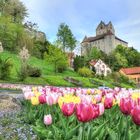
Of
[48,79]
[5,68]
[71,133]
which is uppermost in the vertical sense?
[5,68]

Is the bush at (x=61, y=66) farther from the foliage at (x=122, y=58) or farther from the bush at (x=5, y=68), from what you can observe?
the foliage at (x=122, y=58)

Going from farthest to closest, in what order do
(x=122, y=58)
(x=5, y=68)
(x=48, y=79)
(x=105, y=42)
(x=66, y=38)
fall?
1. (x=105, y=42)
2. (x=122, y=58)
3. (x=66, y=38)
4. (x=48, y=79)
5. (x=5, y=68)

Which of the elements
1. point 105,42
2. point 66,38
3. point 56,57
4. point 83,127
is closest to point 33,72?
point 56,57

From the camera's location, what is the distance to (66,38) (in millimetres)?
107812

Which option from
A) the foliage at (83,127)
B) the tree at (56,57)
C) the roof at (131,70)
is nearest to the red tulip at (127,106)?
the foliage at (83,127)

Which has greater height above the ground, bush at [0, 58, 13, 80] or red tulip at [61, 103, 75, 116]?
bush at [0, 58, 13, 80]

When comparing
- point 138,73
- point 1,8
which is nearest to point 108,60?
point 138,73

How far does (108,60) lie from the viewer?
126 m

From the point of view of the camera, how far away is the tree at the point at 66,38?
10688 cm

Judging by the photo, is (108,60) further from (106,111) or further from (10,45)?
(106,111)

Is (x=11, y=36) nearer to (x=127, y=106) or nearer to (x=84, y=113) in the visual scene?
(x=127, y=106)

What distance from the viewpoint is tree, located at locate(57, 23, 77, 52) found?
106875mm

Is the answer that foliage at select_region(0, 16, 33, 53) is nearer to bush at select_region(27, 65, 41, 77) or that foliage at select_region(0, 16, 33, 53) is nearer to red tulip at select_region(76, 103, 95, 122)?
bush at select_region(27, 65, 41, 77)

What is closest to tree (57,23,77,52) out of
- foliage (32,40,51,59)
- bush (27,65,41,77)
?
foliage (32,40,51,59)
